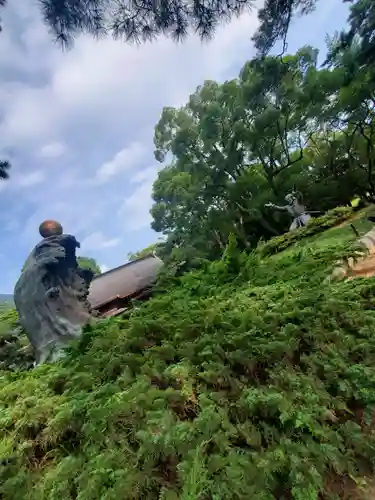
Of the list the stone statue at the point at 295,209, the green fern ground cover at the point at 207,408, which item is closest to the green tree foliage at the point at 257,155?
the stone statue at the point at 295,209

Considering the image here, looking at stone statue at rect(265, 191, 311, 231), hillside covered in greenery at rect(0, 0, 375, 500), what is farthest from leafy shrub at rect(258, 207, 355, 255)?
hillside covered in greenery at rect(0, 0, 375, 500)

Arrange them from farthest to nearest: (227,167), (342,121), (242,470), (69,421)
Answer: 1. (227,167)
2. (342,121)
3. (69,421)
4. (242,470)

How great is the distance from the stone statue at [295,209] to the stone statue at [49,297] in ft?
22.4

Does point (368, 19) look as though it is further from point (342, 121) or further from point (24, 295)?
point (342, 121)

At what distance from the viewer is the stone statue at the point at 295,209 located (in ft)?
31.9

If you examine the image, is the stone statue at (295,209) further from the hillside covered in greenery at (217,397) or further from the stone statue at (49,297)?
the stone statue at (49,297)

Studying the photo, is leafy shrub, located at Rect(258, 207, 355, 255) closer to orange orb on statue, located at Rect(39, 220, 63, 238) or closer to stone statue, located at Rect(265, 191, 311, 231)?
stone statue, located at Rect(265, 191, 311, 231)

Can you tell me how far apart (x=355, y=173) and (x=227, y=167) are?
3.81 metres

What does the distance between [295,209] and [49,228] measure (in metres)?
7.95

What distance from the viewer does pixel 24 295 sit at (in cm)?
357

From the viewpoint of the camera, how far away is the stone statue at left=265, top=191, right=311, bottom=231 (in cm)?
973

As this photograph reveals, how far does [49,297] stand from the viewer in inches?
137

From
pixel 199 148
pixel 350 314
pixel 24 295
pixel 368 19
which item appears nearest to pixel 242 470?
pixel 350 314

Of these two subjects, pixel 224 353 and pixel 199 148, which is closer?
pixel 224 353
